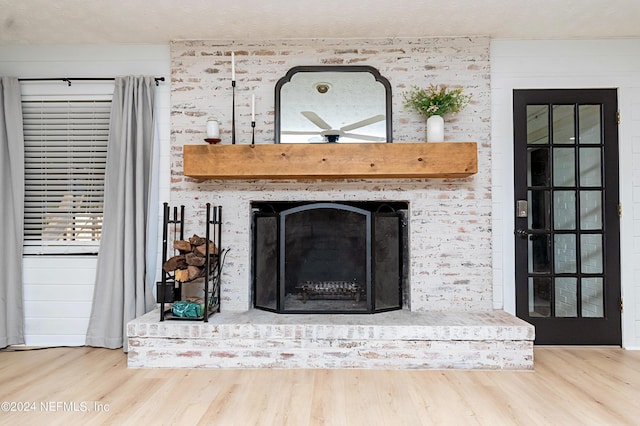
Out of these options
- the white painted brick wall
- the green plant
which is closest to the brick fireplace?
the white painted brick wall

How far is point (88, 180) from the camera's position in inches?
124

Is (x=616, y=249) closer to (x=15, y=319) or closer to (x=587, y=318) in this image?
(x=587, y=318)

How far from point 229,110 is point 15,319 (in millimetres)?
2287

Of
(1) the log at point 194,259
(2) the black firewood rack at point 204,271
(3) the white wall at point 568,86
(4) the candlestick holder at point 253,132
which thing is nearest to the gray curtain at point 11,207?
(2) the black firewood rack at point 204,271

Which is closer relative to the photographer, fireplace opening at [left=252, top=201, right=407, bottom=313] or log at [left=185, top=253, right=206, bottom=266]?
log at [left=185, top=253, right=206, bottom=266]

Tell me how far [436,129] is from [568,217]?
123 cm

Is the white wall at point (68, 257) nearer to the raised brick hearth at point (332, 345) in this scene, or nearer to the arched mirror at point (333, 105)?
the raised brick hearth at point (332, 345)

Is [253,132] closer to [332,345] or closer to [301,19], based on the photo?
[301,19]

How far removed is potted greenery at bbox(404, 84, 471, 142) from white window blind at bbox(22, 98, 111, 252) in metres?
2.44

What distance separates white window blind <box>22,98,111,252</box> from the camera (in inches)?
124

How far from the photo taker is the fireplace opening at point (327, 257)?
2.92 meters

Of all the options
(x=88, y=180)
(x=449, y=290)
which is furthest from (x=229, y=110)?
(x=449, y=290)

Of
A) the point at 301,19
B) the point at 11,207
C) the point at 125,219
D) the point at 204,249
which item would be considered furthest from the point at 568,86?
the point at 11,207

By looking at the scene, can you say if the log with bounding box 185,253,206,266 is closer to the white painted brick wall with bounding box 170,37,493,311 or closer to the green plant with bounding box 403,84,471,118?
the white painted brick wall with bounding box 170,37,493,311
